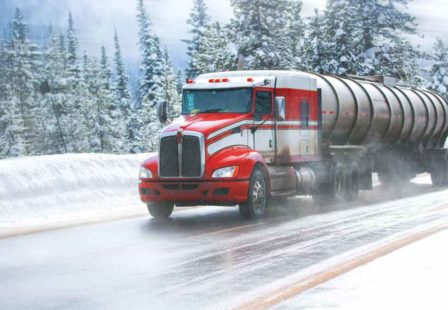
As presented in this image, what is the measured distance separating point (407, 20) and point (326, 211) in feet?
108

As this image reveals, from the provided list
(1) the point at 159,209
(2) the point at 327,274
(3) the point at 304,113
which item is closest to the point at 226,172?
Result: (1) the point at 159,209

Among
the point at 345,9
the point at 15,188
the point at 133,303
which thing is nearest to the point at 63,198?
the point at 15,188

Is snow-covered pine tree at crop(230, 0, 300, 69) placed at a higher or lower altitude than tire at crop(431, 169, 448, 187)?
higher

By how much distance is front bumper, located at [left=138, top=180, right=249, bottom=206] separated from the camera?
13.7m

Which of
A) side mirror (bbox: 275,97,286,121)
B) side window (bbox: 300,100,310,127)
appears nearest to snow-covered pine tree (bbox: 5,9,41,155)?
side window (bbox: 300,100,310,127)

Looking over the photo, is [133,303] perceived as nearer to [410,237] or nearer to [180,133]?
[410,237]

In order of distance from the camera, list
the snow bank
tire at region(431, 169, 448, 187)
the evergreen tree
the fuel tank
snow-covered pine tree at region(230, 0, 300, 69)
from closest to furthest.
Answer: the snow bank → the fuel tank → tire at region(431, 169, 448, 187) → snow-covered pine tree at region(230, 0, 300, 69) → the evergreen tree

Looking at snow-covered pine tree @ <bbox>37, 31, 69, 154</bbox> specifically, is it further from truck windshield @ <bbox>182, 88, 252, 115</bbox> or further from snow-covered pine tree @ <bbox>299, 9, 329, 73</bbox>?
truck windshield @ <bbox>182, 88, 252, 115</bbox>

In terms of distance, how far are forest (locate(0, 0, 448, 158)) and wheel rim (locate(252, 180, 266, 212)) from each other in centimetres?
1798

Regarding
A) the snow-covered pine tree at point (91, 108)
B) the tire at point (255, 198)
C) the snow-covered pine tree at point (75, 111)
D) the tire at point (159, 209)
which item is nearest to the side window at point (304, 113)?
the tire at point (255, 198)

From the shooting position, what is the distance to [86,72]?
7556 cm

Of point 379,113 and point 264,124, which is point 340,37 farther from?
point 264,124

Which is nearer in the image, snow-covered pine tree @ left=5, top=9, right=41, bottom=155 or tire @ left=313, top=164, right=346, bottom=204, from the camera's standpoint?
tire @ left=313, top=164, right=346, bottom=204

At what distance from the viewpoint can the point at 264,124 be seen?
15.2 m
